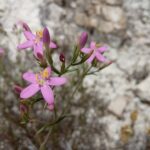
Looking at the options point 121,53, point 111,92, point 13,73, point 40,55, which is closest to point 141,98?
point 111,92

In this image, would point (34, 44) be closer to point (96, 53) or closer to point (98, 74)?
point (96, 53)

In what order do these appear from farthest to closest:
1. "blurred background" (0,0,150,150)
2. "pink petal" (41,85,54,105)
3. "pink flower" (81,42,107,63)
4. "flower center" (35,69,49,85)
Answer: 1. "blurred background" (0,0,150,150)
2. "pink flower" (81,42,107,63)
3. "flower center" (35,69,49,85)
4. "pink petal" (41,85,54,105)

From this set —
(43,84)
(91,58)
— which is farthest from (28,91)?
(91,58)

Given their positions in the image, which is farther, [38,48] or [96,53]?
[96,53]

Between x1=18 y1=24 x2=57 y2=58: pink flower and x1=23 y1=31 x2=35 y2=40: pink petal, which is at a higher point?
x1=23 y1=31 x2=35 y2=40: pink petal

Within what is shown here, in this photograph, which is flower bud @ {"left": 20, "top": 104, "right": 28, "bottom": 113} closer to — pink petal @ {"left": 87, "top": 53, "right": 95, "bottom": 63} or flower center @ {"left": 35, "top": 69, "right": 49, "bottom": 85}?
flower center @ {"left": 35, "top": 69, "right": 49, "bottom": 85}

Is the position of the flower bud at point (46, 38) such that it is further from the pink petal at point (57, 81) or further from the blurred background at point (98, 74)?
the blurred background at point (98, 74)

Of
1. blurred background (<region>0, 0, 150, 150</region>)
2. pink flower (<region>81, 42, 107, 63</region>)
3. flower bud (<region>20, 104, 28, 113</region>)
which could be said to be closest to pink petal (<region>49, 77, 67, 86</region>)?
flower bud (<region>20, 104, 28, 113</region>)
